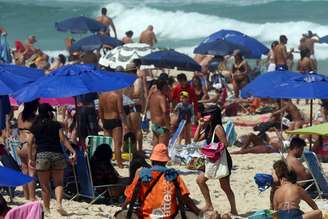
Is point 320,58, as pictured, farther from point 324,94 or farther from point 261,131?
point 324,94

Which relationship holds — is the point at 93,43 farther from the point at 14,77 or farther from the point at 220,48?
the point at 14,77

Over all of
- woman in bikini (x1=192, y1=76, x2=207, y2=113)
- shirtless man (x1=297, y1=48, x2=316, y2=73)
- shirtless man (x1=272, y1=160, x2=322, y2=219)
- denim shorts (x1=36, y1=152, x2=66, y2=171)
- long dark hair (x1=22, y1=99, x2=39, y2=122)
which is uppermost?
long dark hair (x1=22, y1=99, x2=39, y2=122)

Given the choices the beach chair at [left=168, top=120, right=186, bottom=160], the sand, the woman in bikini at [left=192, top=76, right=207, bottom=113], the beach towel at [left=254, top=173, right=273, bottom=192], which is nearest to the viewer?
the beach towel at [left=254, top=173, right=273, bottom=192]

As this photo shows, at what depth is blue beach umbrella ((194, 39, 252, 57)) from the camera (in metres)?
20.3

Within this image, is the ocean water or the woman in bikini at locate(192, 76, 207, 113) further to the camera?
the ocean water

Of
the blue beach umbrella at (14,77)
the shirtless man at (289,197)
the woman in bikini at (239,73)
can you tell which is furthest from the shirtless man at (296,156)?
the woman in bikini at (239,73)

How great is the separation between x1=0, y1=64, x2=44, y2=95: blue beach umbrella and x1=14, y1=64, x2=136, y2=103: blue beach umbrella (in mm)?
140

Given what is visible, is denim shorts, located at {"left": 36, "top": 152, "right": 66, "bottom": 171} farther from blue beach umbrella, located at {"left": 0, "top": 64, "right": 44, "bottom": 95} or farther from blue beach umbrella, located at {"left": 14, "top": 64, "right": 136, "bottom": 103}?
blue beach umbrella, located at {"left": 0, "top": 64, "right": 44, "bottom": 95}

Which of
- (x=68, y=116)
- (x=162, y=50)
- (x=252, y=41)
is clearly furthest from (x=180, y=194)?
(x=252, y=41)

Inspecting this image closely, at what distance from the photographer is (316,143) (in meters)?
13.2

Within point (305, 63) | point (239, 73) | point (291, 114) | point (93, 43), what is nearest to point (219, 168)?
point (291, 114)

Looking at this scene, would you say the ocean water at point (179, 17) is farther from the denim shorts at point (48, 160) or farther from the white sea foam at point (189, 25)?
the denim shorts at point (48, 160)

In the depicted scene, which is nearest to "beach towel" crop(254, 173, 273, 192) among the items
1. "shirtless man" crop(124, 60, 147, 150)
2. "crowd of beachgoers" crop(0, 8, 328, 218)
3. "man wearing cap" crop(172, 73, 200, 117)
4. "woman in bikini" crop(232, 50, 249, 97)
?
"crowd of beachgoers" crop(0, 8, 328, 218)

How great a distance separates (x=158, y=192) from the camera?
8312 millimetres
